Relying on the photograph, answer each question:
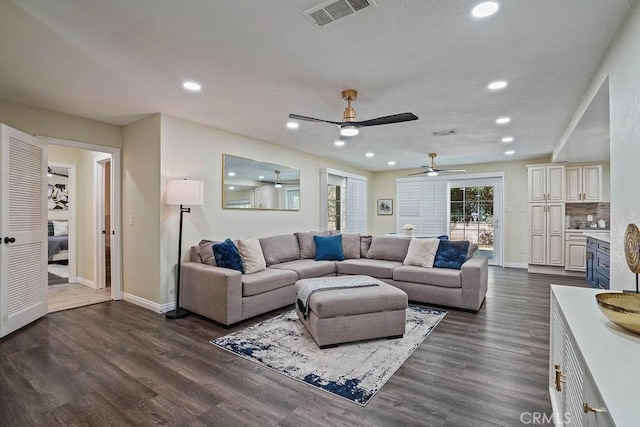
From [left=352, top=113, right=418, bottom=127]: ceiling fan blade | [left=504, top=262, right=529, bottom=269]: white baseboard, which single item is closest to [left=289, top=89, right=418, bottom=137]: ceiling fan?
[left=352, top=113, right=418, bottom=127]: ceiling fan blade

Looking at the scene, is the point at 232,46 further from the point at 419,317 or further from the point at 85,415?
the point at 419,317

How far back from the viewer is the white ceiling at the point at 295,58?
1.92 m

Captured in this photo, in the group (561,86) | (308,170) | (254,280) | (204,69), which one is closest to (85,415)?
(254,280)

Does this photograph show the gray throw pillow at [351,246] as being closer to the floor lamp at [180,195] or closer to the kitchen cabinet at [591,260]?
the floor lamp at [180,195]

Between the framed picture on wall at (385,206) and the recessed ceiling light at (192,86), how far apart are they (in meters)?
6.64

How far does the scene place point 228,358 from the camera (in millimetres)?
2660

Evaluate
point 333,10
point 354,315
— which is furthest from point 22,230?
point 333,10

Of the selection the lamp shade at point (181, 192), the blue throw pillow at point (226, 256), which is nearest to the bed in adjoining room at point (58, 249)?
the lamp shade at point (181, 192)

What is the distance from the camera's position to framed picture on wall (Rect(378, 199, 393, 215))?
884cm

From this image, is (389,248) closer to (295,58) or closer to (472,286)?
(472,286)

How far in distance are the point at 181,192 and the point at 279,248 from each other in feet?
5.75

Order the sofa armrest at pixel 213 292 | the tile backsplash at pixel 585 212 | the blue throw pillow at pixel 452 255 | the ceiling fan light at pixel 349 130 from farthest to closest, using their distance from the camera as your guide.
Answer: the tile backsplash at pixel 585 212 → the blue throw pillow at pixel 452 255 → the sofa armrest at pixel 213 292 → the ceiling fan light at pixel 349 130

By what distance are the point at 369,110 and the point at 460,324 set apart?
8.61ft

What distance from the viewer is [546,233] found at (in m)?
6.24
